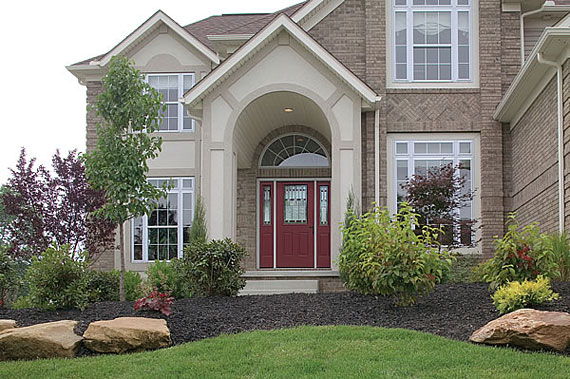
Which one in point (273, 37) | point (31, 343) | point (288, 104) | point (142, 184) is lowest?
point (31, 343)

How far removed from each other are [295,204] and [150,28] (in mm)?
5438

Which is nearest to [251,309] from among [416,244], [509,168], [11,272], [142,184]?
[416,244]

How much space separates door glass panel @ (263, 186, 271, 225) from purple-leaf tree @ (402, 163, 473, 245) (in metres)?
3.87

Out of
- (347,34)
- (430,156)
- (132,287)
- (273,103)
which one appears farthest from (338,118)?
(132,287)

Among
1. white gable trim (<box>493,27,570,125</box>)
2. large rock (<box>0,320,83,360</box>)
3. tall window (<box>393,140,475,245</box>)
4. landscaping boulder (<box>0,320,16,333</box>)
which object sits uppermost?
white gable trim (<box>493,27,570,125</box>)

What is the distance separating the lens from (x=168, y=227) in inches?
680

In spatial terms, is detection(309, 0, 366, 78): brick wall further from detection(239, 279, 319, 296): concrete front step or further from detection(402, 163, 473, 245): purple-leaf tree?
detection(239, 279, 319, 296): concrete front step

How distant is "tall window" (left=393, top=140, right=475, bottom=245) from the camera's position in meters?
15.3

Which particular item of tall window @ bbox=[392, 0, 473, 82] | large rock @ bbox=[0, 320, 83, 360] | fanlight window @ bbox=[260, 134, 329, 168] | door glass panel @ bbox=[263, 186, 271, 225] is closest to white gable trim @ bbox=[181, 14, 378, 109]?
tall window @ bbox=[392, 0, 473, 82]

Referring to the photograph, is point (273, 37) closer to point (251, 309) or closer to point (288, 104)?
point (288, 104)

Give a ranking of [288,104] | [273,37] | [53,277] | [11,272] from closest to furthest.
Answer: [53,277], [11,272], [273,37], [288,104]

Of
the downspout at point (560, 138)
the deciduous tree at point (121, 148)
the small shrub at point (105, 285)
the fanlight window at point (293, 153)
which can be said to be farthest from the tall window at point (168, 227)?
the downspout at point (560, 138)

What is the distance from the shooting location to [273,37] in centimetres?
1453

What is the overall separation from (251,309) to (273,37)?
21.2 feet
